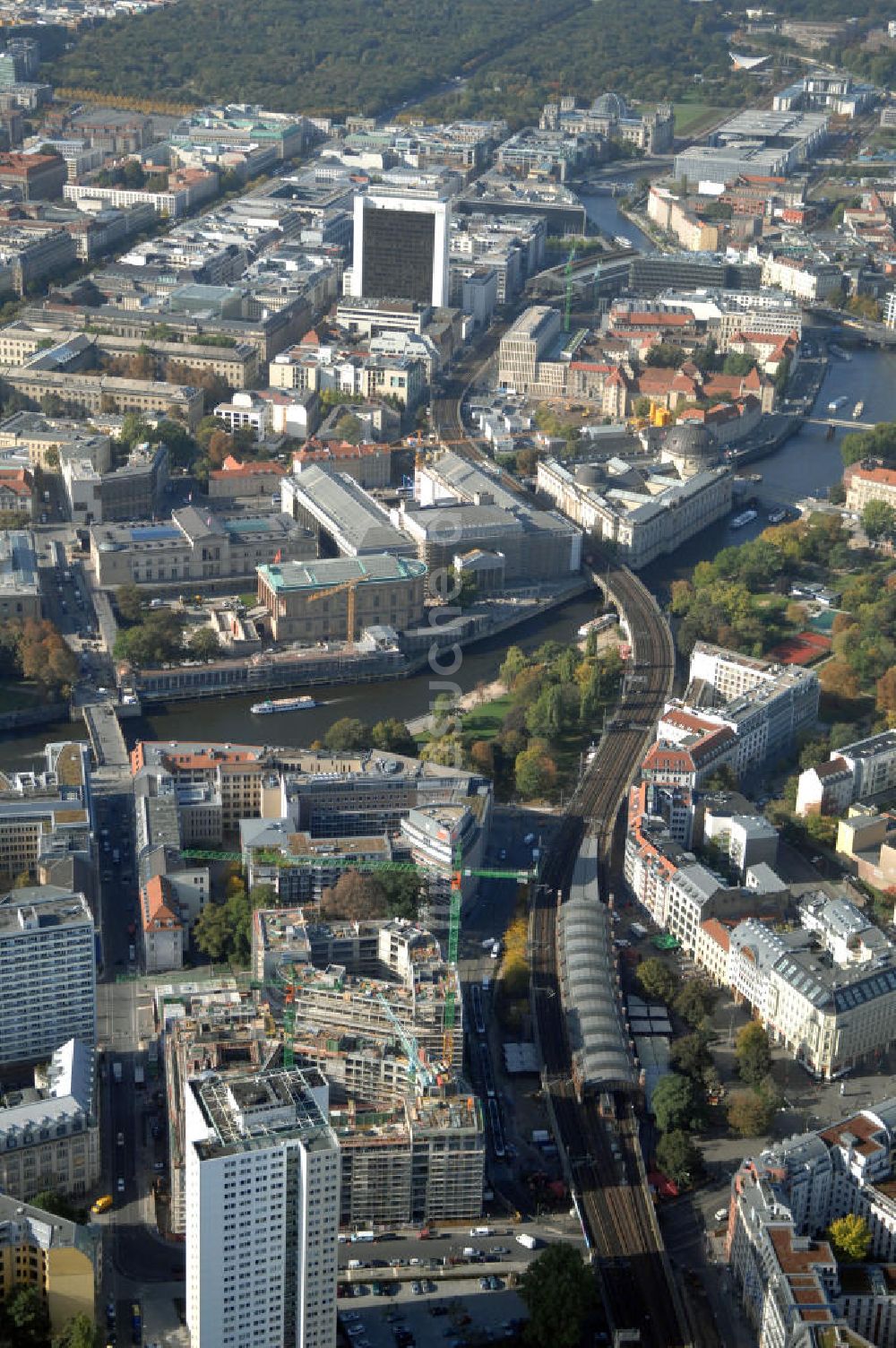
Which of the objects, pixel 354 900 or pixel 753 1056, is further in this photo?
pixel 354 900

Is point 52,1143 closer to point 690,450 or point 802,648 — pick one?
point 802,648

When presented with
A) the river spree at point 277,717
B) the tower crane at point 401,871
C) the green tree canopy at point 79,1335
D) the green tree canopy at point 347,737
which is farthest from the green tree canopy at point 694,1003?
the river spree at point 277,717

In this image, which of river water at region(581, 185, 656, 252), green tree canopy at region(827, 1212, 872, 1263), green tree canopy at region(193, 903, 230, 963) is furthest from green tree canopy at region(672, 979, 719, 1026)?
river water at region(581, 185, 656, 252)

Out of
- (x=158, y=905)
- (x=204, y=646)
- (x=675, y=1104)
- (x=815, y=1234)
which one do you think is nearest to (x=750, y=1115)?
(x=675, y=1104)

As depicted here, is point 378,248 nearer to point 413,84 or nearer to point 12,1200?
point 413,84

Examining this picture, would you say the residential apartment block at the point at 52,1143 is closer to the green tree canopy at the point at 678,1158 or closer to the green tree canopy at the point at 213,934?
the green tree canopy at the point at 213,934

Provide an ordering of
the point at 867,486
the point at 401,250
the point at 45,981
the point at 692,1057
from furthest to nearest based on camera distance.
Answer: the point at 401,250, the point at 867,486, the point at 692,1057, the point at 45,981

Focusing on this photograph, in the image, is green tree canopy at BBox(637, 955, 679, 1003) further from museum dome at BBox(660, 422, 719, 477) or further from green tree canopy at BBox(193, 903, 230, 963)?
museum dome at BBox(660, 422, 719, 477)

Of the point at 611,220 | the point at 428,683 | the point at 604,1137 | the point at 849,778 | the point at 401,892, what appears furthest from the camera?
the point at 611,220
